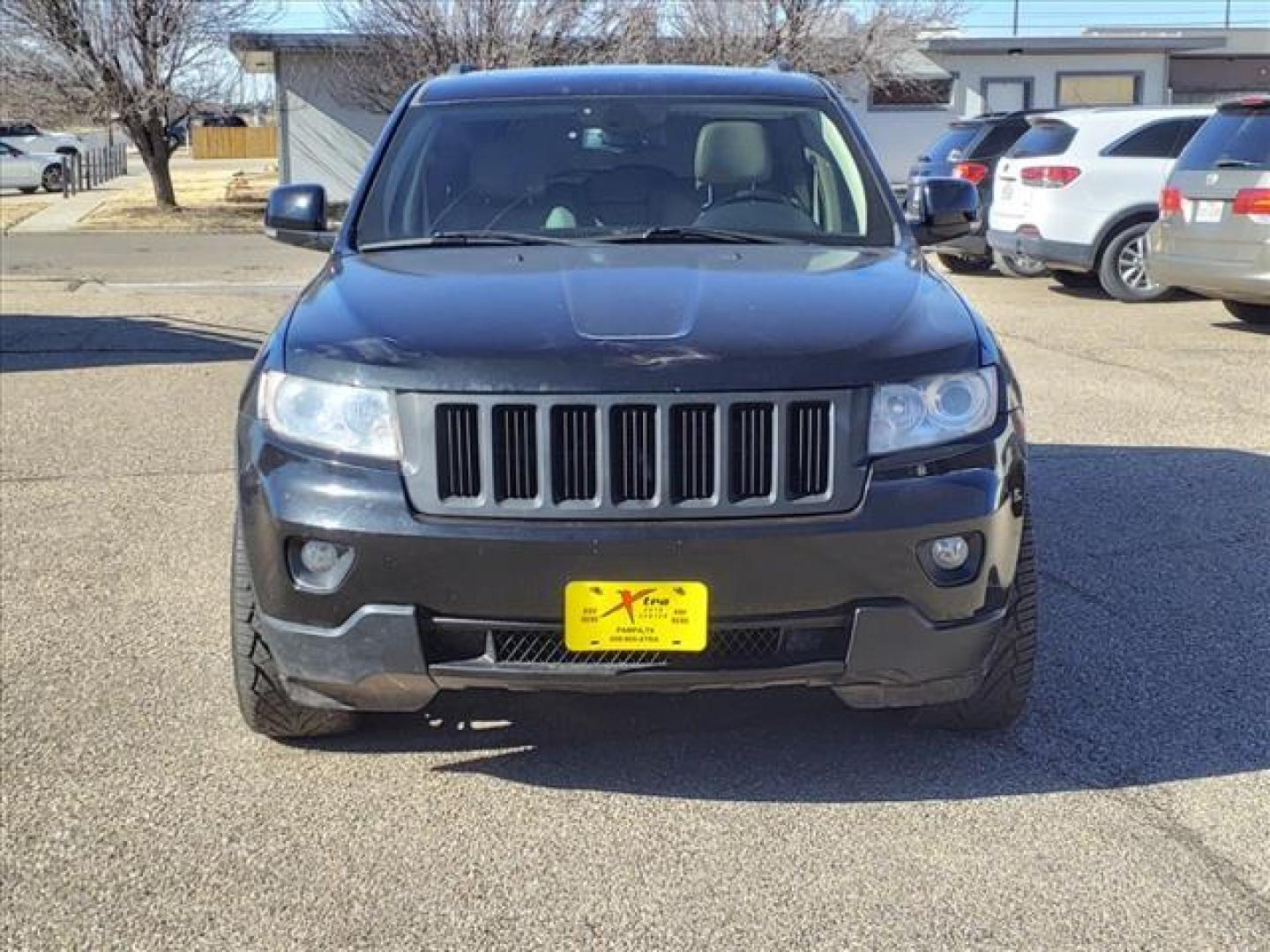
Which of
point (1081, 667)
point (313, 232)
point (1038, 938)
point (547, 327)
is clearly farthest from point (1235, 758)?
point (313, 232)

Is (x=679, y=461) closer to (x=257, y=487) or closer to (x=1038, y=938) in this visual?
(x=257, y=487)

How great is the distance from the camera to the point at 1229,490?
6.79m

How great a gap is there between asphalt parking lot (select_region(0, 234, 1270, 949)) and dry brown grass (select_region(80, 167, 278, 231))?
2226cm

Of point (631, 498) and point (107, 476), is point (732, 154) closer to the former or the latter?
point (631, 498)

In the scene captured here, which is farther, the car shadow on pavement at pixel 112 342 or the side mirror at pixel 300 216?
the car shadow on pavement at pixel 112 342

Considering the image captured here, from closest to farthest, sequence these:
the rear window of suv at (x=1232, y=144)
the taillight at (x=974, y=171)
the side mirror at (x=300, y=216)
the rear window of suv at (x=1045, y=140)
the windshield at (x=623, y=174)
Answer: the windshield at (x=623, y=174), the side mirror at (x=300, y=216), the rear window of suv at (x=1232, y=144), the rear window of suv at (x=1045, y=140), the taillight at (x=974, y=171)

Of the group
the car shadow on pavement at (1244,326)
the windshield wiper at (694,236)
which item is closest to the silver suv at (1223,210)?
the car shadow on pavement at (1244,326)

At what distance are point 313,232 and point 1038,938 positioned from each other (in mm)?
3487

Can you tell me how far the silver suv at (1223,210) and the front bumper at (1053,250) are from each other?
217cm

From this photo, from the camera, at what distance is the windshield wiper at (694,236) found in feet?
14.7

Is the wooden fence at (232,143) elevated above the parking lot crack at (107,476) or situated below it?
above

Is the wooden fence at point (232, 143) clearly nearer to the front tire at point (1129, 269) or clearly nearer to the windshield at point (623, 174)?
the front tire at point (1129, 269)

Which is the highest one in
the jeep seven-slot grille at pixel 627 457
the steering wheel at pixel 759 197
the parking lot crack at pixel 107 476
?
the steering wheel at pixel 759 197

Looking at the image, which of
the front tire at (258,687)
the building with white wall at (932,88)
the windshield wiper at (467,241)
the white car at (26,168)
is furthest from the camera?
the white car at (26,168)
